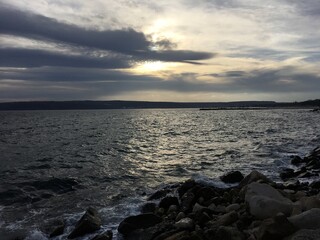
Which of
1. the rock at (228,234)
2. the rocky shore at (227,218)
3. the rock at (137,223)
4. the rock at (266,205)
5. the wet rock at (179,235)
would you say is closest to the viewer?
the rocky shore at (227,218)

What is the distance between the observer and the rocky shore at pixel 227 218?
8.11 m

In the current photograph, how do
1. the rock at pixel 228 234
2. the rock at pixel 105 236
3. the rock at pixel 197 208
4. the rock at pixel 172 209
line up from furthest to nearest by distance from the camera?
1. the rock at pixel 172 209
2. the rock at pixel 197 208
3. the rock at pixel 105 236
4. the rock at pixel 228 234

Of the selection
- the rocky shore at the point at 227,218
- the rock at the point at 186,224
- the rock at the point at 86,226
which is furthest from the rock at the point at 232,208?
the rock at the point at 86,226

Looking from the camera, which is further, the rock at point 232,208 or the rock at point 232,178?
the rock at point 232,178

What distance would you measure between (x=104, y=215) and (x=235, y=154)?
18.3 m

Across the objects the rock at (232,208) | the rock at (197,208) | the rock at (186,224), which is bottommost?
the rock at (197,208)

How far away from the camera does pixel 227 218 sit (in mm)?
10156

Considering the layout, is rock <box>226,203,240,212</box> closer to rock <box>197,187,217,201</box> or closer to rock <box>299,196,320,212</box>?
rock <box>299,196,320,212</box>

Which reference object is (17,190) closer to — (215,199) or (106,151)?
(215,199)

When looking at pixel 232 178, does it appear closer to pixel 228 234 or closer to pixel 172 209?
pixel 172 209

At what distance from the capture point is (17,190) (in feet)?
59.7

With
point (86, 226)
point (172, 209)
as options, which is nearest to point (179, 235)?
point (86, 226)

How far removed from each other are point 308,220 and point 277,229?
0.88m

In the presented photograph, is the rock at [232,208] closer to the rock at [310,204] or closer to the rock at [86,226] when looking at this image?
the rock at [310,204]
